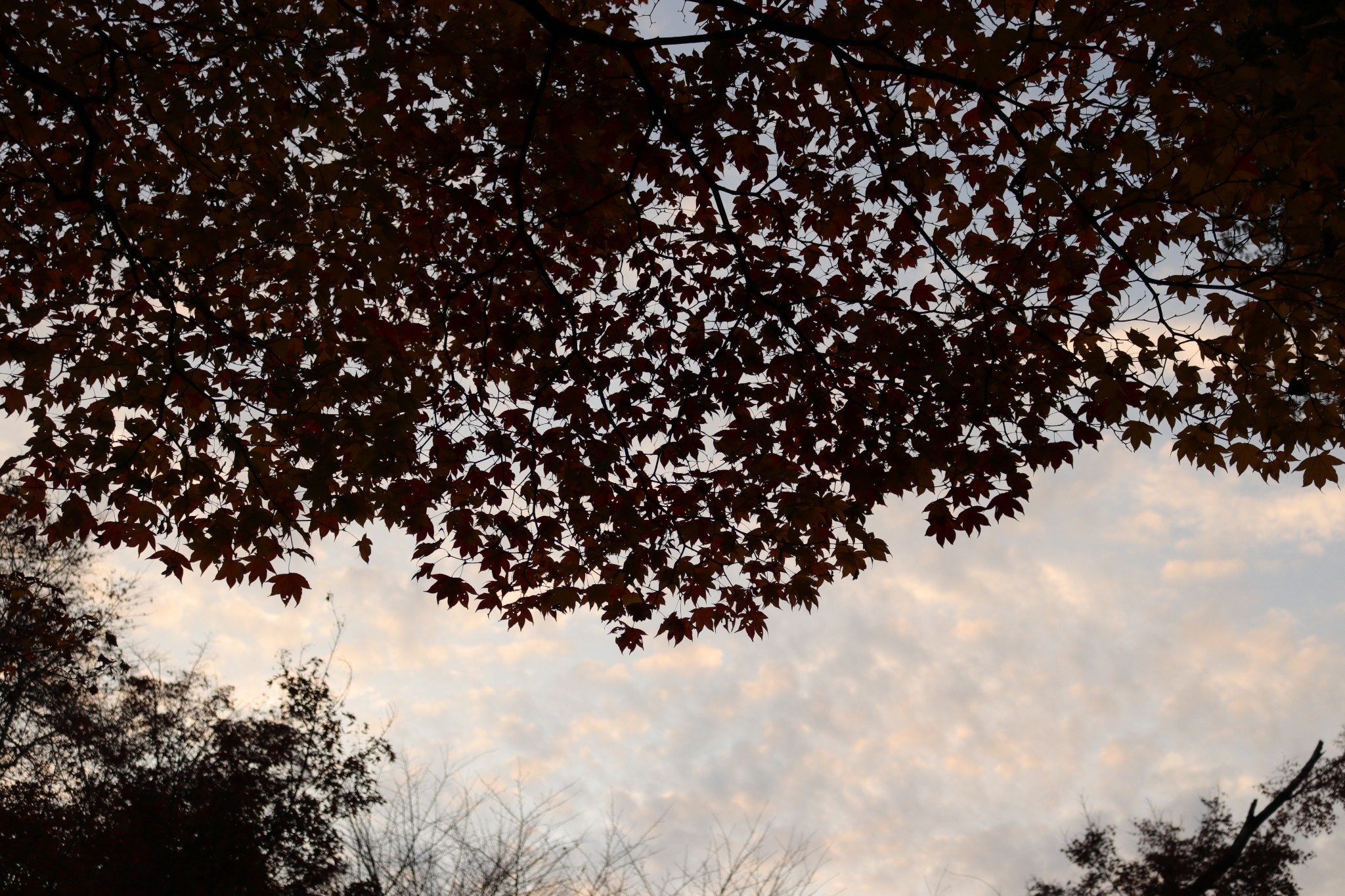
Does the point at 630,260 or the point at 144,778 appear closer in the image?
the point at 630,260

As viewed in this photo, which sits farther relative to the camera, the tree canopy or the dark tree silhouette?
the dark tree silhouette

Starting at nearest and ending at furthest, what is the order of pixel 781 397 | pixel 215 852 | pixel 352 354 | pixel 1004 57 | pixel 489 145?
pixel 1004 57 → pixel 352 354 → pixel 489 145 → pixel 781 397 → pixel 215 852

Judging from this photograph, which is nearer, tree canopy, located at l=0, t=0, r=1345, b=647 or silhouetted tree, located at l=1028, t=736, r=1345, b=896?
tree canopy, located at l=0, t=0, r=1345, b=647

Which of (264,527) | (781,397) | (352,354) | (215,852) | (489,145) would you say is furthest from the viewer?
(215,852)

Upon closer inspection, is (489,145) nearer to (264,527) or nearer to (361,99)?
(361,99)

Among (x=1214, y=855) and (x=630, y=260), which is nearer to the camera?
(x=630, y=260)

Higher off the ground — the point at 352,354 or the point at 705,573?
the point at 352,354

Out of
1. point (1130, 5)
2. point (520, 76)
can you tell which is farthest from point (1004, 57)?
point (520, 76)

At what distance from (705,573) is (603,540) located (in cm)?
105

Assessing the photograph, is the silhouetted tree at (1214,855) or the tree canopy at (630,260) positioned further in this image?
the silhouetted tree at (1214,855)

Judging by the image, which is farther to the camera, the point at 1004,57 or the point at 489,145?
the point at 489,145

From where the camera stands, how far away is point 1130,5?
602cm

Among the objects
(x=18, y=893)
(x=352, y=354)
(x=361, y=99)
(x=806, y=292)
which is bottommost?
(x=18, y=893)

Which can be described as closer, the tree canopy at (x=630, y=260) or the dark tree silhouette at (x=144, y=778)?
the tree canopy at (x=630, y=260)
